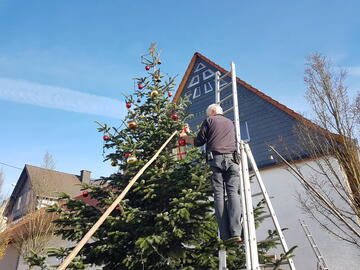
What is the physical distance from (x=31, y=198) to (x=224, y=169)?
1802 cm

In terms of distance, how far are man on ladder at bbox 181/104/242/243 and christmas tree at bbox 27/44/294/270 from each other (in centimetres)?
83

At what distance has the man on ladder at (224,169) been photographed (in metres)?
3.73

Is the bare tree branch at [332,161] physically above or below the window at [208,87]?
below

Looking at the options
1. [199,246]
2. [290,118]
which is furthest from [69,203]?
[290,118]

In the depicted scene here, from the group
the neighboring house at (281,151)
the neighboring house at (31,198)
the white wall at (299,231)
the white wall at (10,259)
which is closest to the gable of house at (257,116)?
the neighboring house at (281,151)

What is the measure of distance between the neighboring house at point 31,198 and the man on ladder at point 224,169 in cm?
897

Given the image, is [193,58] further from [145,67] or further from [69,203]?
[69,203]

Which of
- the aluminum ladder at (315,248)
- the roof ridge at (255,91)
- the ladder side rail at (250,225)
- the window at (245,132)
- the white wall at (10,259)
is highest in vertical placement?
the roof ridge at (255,91)

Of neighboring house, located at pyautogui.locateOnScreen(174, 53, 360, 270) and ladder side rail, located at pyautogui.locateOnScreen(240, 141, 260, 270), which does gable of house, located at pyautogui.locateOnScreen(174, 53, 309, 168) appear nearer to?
neighboring house, located at pyautogui.locateOnScreen(174, 53, 360, 270)

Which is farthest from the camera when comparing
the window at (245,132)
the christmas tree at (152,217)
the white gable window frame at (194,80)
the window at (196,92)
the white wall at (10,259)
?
the white wall at (10,259)

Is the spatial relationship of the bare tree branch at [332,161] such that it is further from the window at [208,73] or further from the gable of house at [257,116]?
the window at [208,73]

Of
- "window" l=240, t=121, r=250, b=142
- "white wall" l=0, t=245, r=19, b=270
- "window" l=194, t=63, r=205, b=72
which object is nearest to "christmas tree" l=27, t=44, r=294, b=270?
"window" l=240, t=121, r=250, b=142

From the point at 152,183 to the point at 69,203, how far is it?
1809 mm

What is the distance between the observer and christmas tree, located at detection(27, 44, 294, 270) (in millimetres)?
4879
